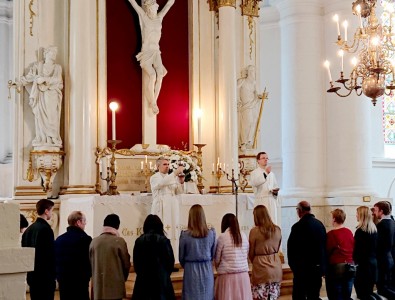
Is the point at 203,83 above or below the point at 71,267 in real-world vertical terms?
above

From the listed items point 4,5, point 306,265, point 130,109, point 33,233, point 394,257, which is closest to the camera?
point 33,233

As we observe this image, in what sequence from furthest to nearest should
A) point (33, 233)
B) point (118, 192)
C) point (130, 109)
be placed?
point (130, 109)
point (118, 192)
point (33, 233)

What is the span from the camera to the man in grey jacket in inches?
258

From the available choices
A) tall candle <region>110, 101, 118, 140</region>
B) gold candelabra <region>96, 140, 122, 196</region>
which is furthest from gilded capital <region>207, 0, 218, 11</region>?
gold candelabra <region>96, 140, 122, 196</region>

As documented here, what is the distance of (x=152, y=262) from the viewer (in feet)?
21.2

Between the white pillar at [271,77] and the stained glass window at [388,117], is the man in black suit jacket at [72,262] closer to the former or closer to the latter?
the white pillar at [271,77]

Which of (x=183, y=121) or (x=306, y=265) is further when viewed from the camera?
(x=183, y=121)

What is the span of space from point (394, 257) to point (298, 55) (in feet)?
20.8

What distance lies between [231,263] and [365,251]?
2.21 meters

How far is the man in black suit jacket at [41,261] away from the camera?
6566mm

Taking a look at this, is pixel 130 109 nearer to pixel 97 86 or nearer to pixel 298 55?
pixel 97 86

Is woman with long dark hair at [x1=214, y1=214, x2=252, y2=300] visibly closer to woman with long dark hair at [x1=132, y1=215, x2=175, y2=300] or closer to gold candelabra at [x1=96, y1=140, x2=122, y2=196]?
woman with long dark hair at [x1=132, y1=215, x2=175, y2=300]

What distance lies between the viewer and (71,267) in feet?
21.8

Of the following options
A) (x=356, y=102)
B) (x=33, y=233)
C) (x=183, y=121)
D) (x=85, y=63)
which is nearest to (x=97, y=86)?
(x=85, y=63)
